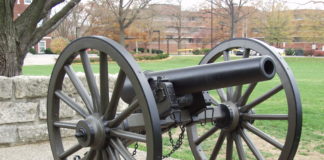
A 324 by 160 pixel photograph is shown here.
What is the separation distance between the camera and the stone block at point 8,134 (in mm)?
5371

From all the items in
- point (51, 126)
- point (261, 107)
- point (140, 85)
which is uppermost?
point (140, 85)

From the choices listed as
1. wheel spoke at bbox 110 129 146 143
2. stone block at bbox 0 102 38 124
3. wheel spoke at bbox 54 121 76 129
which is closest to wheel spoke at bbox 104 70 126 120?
wheel spoke at bbox 110 129 146 143

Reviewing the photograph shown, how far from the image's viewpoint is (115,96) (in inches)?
115

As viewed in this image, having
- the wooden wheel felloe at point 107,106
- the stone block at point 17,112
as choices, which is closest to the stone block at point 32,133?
the stone block at point 17,112

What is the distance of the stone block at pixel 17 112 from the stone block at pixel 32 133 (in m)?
0.11

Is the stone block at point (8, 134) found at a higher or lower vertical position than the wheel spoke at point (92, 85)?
lower

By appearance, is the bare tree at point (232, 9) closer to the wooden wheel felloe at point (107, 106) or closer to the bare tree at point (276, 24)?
the bare tree at point (276, 24)

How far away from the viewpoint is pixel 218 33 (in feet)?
166

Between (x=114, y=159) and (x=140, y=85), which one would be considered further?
(x=114, y=159)

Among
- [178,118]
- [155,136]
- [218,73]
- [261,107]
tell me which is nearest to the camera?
[155,136]

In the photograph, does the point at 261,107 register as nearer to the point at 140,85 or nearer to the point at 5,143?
the point at 5,143

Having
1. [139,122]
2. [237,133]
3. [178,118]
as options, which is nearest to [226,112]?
[237,133]

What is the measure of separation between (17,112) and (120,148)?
9.97 feet

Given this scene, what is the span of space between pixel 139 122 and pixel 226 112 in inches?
38.8
